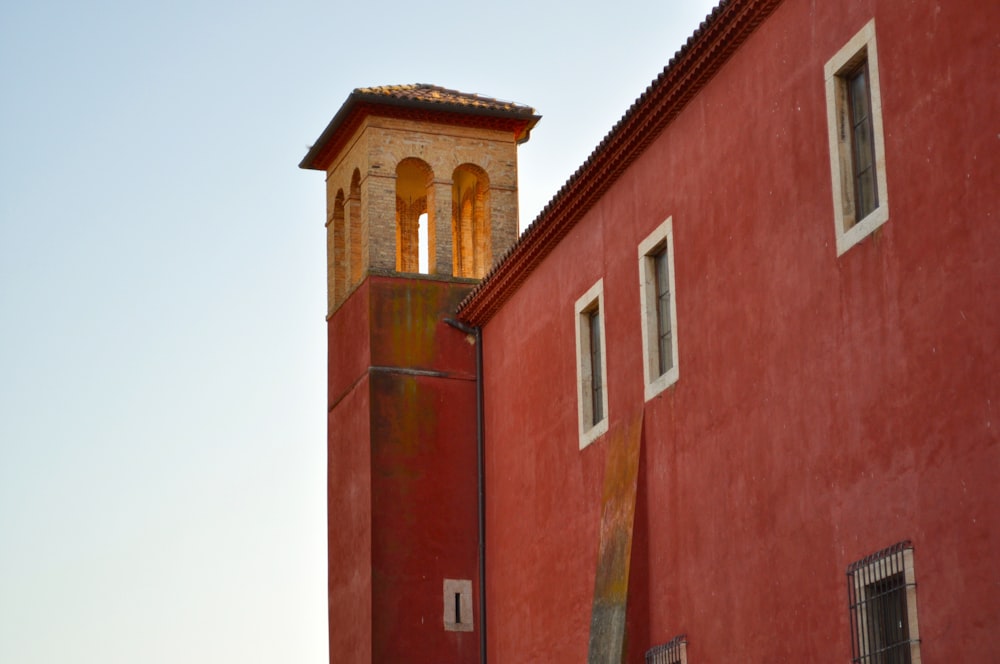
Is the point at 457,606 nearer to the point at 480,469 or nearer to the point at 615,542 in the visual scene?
the point at 480,469

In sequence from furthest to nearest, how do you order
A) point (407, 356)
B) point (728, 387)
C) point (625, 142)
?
point (407, 356) → point (625, 142) → point (728, 387)

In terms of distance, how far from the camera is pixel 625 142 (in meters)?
17.0

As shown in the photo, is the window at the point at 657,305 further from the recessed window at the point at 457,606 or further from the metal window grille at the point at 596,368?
the recessed window at the point at 457,606

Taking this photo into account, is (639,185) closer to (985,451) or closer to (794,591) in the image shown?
(794,591)

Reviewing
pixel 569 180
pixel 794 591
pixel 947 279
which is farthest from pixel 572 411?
pixel 947 279

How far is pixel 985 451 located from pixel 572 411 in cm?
772

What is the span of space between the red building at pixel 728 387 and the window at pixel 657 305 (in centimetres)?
4

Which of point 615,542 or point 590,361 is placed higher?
point 590,361

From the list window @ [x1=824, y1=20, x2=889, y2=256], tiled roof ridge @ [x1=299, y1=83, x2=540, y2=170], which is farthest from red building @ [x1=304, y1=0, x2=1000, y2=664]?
tiled roof ridge @ [x1=299, y1=83, x2=540, y2=170]

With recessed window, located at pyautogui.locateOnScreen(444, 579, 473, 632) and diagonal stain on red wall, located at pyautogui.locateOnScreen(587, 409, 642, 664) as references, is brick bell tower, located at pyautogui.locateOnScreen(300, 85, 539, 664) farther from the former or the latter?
diagonal stain on red wall, located at pyautogui.locateOnScreen(587, 409, 642, 664)

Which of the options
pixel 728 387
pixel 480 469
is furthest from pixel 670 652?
pixel 480 469

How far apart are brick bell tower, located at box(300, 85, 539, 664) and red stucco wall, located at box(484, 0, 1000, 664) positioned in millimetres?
2402

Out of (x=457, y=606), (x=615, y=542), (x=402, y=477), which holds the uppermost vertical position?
(x=402, y=477)

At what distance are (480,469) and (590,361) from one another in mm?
3684
